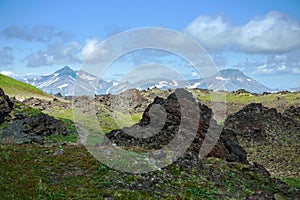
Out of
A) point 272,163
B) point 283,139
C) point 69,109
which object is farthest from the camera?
point 69,109

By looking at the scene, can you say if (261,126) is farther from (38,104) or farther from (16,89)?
(16,89)

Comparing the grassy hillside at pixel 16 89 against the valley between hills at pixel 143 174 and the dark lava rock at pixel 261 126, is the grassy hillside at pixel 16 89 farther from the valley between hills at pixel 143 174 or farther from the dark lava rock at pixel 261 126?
the dark lava rock at pixel 261 126

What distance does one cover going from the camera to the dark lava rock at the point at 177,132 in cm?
3147

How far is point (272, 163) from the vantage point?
41.2 m

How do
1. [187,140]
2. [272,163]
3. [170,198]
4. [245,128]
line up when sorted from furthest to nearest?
[245,128]
[272,163]
[187,140]
[170,198]

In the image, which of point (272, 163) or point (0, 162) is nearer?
point (0, 162)

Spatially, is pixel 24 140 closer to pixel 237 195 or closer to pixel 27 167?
pixel 27 167

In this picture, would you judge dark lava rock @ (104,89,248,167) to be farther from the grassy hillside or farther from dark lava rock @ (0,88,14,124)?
the grassy hillside

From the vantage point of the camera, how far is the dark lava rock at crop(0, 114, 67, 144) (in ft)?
126

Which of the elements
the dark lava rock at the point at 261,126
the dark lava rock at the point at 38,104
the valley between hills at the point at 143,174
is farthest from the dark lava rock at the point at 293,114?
the dark lava rock at the point at 38,104

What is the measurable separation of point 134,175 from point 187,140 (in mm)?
13245

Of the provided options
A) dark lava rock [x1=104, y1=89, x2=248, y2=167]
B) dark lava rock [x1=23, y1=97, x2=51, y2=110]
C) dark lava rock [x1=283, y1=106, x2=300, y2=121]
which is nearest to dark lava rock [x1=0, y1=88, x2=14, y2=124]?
→ dark lava rock [x1=23, y1=97, x2=51, y2=110]

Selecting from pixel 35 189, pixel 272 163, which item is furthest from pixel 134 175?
pixel 272 163

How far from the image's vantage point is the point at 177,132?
→ 33188 millimetres
